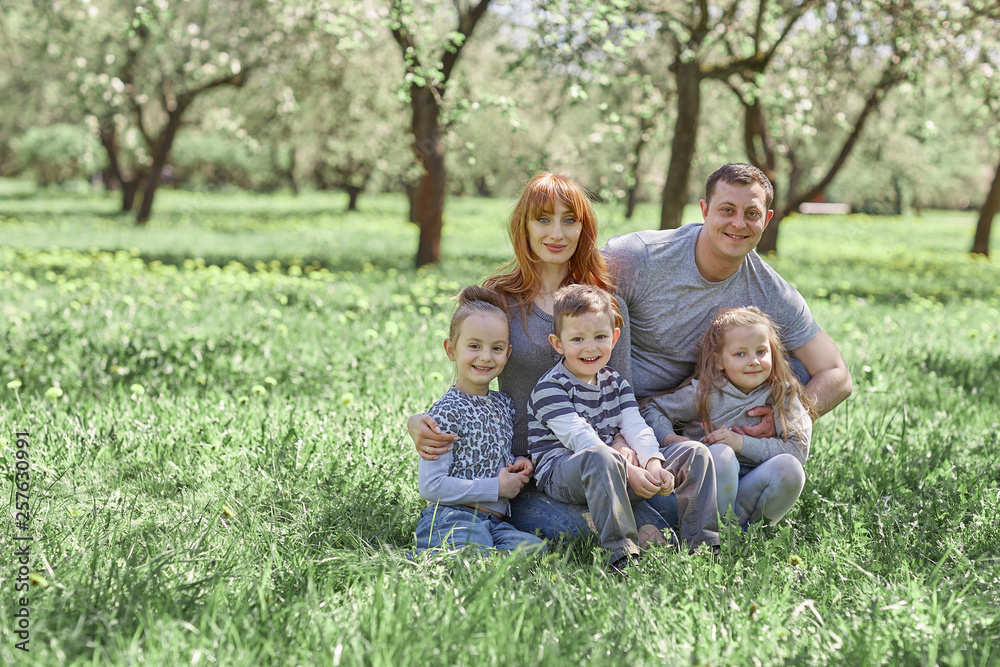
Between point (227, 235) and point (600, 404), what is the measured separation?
14410 mm

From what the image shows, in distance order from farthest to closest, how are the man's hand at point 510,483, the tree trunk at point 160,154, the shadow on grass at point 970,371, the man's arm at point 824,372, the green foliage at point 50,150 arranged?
the green foliage at point 50,150, the tree trunk at point 160,154, the shadow on grass at point 970,371, the man's arm at point 824,372, the man's hand at point 510,483

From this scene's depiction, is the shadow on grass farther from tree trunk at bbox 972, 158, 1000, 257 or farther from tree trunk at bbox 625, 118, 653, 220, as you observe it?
tree trunk at bbox 972, 158, 1000, 257

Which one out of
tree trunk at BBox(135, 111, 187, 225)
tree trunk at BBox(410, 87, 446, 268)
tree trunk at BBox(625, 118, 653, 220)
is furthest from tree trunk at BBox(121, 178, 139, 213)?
tree trunk at BBox(625, 118, 653, 220)

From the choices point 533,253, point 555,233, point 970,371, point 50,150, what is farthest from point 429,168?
point 50,150

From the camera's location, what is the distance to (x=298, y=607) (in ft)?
7.24

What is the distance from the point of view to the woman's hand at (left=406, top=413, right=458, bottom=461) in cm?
280

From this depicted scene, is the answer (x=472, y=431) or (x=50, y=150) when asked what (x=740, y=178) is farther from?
(x=50, y=150)

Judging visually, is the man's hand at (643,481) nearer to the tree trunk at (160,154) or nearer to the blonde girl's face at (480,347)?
the blonde girl's face at (480,347)

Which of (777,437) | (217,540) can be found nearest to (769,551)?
(777,437)

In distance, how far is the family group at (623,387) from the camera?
2789 millimetres

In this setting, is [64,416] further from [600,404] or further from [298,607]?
[600,404]

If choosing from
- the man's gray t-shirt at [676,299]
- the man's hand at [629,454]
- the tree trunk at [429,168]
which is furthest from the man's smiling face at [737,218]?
the tree trunk at [429,168]

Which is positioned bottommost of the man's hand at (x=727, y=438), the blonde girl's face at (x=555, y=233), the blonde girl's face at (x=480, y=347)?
the man's hand at (x=727, y=438)

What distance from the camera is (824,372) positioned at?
3.23 metres
